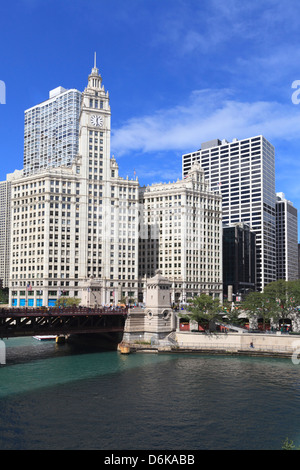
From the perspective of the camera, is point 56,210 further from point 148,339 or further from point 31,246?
point 148,339

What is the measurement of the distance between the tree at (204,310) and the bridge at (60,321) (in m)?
18.4

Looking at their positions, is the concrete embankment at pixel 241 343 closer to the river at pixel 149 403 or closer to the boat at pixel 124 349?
the river at pixel 149 403

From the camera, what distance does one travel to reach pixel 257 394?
66062mm

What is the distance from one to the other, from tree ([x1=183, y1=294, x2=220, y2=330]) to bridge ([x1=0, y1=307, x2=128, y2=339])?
60.4ft

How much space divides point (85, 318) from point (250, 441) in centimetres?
6803

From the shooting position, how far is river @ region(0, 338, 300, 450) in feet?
157

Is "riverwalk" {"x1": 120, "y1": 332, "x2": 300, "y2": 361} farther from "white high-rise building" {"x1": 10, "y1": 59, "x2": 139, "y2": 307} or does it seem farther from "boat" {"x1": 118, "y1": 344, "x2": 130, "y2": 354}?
"white high-rise building" {"x1": 10, "y1": 59, "x2": 139, "y2": 307}

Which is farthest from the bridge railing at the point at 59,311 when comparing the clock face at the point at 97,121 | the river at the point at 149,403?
the clock face at the point at 97,121

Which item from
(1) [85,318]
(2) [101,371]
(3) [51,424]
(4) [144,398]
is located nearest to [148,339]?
(1) [85,318]

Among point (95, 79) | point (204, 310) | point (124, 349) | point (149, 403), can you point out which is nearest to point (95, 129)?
point (95, 79)

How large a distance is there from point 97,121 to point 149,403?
153 m

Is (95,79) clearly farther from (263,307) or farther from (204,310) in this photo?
(263,307)

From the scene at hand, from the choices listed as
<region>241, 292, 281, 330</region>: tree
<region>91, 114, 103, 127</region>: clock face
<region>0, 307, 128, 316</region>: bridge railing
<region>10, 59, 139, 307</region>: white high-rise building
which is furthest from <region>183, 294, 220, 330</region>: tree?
<region>91, 114, 103, 127</region>: clock face

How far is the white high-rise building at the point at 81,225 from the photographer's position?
7096 inches
